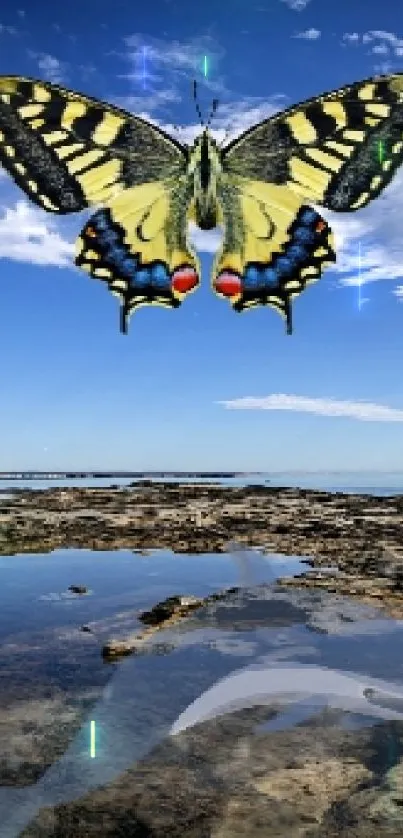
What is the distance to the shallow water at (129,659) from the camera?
4859 mm

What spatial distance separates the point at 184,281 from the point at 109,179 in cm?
116

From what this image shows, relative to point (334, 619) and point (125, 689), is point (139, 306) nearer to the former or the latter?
point (125, 689)

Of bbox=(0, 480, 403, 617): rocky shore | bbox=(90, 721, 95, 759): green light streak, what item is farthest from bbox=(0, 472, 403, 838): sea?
bbox=(0, 480, 403, 617): rocky shore

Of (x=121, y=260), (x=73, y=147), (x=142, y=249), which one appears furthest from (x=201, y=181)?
(x=73, y=147)

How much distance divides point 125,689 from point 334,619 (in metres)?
2.71

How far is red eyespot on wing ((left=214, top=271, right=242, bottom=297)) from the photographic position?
3.01 m

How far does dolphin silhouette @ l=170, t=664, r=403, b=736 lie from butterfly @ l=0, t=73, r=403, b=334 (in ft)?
9.41

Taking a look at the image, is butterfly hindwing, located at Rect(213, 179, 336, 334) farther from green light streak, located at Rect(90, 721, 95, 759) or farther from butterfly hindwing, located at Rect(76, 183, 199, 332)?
green light streak, located at Rect(90, 721, 95, 759)

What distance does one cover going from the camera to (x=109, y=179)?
4047mm

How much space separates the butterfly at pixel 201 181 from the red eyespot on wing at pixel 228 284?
11 mm

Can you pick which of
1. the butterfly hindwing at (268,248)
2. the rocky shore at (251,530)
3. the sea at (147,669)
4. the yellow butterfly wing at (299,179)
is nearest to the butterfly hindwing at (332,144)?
the yellow butterfly wing at (299,179)

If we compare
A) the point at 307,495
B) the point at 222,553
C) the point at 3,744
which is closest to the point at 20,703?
the point at 3,744

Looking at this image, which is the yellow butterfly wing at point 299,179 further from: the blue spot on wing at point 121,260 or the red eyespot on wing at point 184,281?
the blue spot on wing at point 121,260

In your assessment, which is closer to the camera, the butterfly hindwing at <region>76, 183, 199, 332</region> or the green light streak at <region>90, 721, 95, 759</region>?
the butterfly hindwing at <region>76, 183, 199, 332</region>
